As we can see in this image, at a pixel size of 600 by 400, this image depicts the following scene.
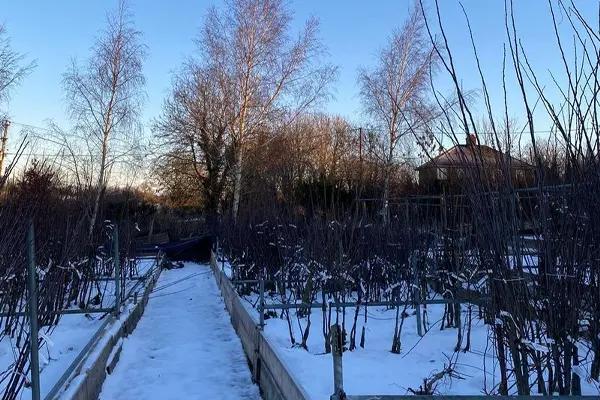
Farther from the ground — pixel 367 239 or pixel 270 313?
pixel 367 239

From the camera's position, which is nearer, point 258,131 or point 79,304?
point 79,304

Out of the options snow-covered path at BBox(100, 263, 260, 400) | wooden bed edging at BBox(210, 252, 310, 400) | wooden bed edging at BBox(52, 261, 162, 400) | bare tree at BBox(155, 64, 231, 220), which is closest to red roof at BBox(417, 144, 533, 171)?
wooden bed edging at BBox(210, 252, 310, 400)

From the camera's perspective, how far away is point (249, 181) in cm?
2489

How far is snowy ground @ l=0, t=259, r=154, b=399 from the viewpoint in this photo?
460cm

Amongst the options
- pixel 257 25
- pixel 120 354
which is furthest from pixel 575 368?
pixel 257 25

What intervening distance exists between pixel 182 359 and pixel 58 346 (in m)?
1.55

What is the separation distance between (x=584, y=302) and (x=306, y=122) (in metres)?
30.1

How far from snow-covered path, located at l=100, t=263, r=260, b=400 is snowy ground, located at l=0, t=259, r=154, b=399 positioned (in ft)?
1.54

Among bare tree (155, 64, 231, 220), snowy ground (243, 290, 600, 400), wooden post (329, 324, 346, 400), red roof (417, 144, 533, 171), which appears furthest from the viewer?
bare tree (155, 64, 231, 220)

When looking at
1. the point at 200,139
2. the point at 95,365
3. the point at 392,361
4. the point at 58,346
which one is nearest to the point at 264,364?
the point at 392,361

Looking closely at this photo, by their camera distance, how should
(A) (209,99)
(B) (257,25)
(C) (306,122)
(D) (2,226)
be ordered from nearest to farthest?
1. (D) (2,226)
2. (B) (257,25)
3. (A) (209,99)
4. (C) (306,122)

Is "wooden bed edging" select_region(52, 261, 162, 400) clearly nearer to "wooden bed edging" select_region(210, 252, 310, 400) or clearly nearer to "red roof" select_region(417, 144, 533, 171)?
"wooden bed edging" select_region(210, 252, 310, 400)

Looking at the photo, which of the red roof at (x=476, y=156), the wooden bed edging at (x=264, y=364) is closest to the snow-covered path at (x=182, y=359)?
the wooden bed edging at (x=264, y=364)

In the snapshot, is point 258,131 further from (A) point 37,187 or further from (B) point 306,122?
(A) point 37,187
